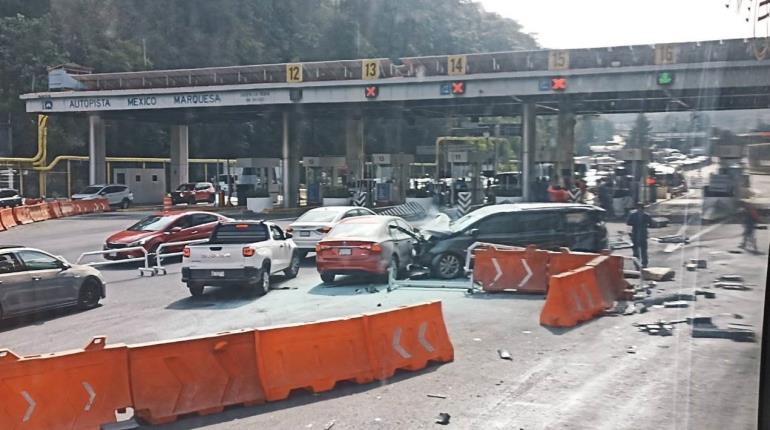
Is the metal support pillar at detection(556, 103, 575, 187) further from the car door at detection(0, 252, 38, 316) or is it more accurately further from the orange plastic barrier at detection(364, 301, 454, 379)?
Result: the car door at detection(0, 252, 38, 316)

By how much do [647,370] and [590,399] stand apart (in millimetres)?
1255

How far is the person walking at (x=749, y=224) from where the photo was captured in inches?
233

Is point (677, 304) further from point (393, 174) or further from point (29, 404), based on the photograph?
point (393, 174)

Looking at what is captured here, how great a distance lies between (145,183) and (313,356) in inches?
1429

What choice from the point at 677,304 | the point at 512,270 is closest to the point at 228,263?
the point at 512,270

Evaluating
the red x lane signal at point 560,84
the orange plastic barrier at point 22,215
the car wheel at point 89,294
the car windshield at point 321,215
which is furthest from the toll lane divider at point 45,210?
the red x lane signal at point 560,84

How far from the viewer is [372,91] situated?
33.8 meters

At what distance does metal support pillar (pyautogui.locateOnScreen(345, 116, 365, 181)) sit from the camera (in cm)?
4247

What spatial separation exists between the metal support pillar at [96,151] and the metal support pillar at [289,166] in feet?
29.7

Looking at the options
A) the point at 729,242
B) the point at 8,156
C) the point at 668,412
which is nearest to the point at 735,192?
the point at 729,242

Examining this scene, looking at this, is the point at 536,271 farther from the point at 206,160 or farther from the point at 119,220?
the point at 206,160

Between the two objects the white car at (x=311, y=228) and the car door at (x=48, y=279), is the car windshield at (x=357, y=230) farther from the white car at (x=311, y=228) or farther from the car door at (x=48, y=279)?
the car door at (x=48, y=279)

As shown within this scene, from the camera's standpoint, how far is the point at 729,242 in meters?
6.51

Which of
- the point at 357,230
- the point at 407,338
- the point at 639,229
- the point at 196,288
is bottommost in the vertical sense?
the point at 196,288
